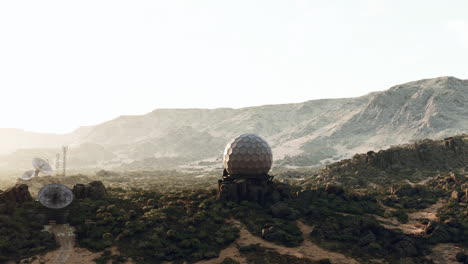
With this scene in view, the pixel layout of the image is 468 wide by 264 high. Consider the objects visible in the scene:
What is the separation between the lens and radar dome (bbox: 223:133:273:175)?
44.1 meters

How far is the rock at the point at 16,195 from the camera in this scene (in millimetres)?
38906

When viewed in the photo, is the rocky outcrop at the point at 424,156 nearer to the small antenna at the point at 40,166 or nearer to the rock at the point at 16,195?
the rock at the point at 16,195

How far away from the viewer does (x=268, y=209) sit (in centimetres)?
4244

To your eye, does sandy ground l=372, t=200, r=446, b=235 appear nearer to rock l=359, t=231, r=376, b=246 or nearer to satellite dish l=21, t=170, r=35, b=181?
rock l=359, t=231, r=376, b=246

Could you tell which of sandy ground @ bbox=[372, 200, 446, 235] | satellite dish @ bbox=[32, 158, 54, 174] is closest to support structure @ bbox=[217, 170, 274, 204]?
sandy ground @ bbox=[372, 200, 446, 235]

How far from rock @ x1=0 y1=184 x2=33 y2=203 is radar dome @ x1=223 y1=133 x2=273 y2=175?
22780mm

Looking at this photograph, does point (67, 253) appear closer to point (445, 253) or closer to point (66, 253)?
point (66, 253)

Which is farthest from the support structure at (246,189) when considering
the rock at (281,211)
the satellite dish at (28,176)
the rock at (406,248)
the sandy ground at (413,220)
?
the satellite dish at (28,176)

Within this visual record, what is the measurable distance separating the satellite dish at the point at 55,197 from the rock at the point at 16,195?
3703mm

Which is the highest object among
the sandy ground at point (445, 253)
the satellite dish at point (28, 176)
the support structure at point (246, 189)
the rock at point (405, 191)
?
the support structure at point (246, 189)

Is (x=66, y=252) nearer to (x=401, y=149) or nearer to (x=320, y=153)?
(x=401, y=149)

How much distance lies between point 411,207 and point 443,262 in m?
17.0

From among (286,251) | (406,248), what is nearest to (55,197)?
(286,251)

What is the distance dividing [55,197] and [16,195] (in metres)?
5.39
